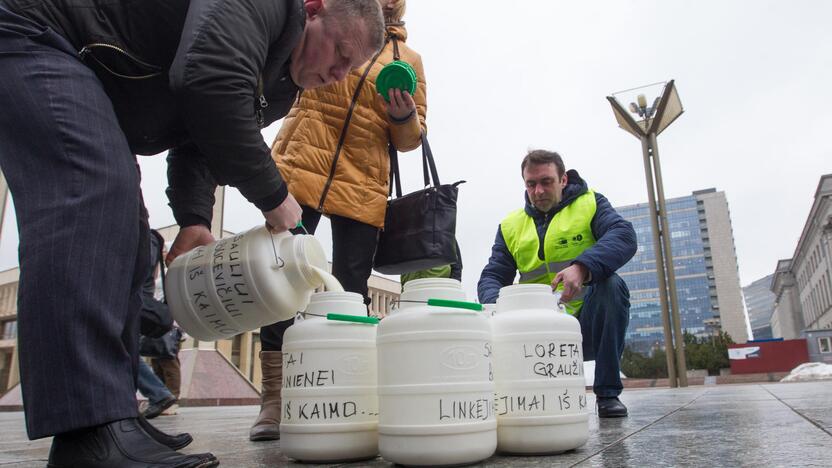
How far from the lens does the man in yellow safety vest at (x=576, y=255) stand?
9.39 feet

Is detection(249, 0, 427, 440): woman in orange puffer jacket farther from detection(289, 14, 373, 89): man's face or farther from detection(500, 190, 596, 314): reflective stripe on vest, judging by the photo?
detection(500, 190, 596, 314): reflective stripe on vest

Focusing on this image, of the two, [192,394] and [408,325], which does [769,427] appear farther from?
[192,394]

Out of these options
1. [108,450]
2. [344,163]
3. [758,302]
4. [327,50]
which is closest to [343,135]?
[344,163]

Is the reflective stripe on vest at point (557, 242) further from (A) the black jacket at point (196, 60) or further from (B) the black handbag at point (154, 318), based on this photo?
(B) the black handbag at point (154, 318)

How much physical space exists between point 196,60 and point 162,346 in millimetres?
4737

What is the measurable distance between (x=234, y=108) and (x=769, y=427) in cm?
205

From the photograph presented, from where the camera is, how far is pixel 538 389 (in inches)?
61.5

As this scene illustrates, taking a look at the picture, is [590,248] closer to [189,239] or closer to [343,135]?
[343,135]

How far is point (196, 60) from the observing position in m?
1.34

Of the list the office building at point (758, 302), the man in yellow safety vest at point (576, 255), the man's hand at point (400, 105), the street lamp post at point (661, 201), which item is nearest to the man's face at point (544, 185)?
the man in yellow safety vest at point (576, 255)

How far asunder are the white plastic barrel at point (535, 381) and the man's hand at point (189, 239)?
109cm

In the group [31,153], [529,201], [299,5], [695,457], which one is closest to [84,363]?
[31,153]

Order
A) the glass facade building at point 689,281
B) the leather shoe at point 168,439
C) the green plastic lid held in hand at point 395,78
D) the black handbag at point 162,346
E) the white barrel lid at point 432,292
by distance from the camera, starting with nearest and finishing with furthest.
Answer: the white barrel lid at point 432,292
the leather shoe at point 168,439
the green plastic lid held in hand at point 395,78
the black handbag at point 162,346
the glass facade building at point 689,281

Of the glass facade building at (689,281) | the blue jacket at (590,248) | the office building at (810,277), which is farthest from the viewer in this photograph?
the glass facade building at (689,281)
